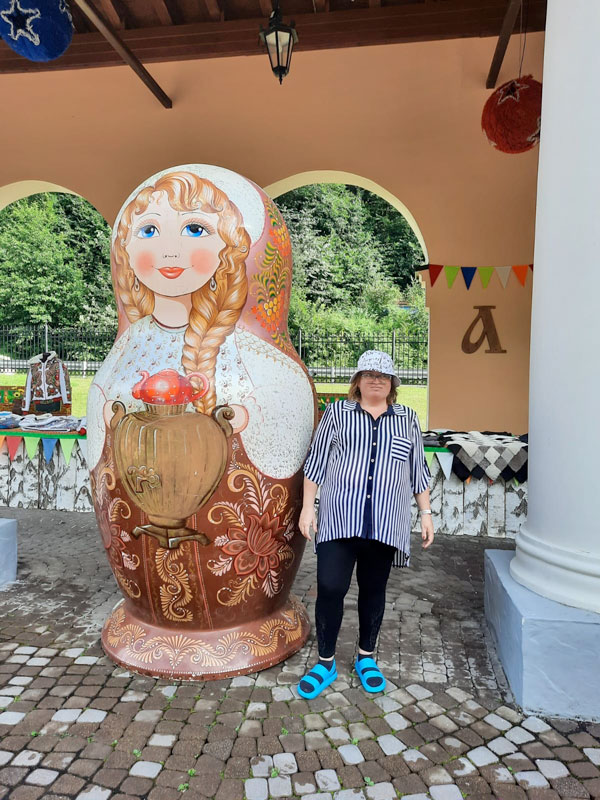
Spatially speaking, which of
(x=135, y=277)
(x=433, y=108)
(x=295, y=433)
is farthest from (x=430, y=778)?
(x=433, y=108)

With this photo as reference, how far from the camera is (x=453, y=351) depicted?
753 centimetres

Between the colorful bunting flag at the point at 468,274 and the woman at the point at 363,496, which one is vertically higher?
the colorful bunting flag at the point at 468,274

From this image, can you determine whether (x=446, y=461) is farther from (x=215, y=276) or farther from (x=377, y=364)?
(x=215, y=276)

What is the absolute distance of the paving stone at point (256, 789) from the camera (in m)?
2.00

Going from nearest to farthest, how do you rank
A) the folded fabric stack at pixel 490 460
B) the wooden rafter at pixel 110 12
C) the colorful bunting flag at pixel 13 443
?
the folded fabric stack at pixel 490 460 < the colorful bunting flag at pixel 13 443 < the wooden rafter at pixel 110 12

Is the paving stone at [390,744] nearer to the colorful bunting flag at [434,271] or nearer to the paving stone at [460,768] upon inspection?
the paving stone at [460,768]

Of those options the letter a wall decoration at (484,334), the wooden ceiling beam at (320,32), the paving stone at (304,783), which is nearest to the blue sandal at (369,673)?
the paving stone at (304,783)

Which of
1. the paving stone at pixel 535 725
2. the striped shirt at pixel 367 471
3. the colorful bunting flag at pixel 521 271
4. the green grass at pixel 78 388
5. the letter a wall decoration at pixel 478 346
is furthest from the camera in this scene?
the green grass at pixel 78 388

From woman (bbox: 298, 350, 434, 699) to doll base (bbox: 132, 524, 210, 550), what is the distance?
1.47 feet

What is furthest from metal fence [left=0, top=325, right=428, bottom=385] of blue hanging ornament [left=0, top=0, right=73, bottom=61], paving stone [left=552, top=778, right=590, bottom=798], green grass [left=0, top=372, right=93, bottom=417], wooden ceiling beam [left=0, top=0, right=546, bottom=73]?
paving stone [left=552, top=778, right=590, bottom=798]

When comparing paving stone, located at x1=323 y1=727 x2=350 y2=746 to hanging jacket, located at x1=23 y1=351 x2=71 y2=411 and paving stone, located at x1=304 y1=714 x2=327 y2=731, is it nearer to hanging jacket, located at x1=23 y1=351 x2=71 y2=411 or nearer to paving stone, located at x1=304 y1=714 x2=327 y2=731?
paving stone, located at x1=304 y1=714 x2=327 y2=731

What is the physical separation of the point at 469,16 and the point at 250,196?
5572mm

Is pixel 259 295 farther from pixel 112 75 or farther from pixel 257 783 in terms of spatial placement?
pixel 112 75

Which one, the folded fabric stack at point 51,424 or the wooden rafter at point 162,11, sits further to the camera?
the wooden rafter at point 162,11
